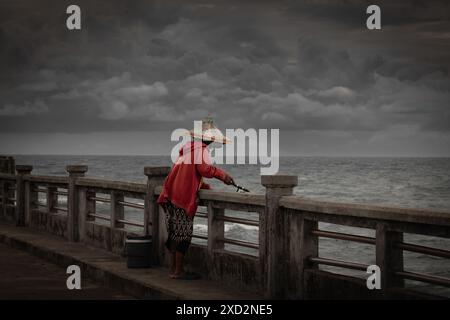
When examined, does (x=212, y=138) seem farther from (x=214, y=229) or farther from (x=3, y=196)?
(x=3, y=196)

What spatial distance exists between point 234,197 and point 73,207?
6.13 meters

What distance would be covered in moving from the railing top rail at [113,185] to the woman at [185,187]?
5.11 ft

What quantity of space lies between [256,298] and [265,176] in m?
1.41

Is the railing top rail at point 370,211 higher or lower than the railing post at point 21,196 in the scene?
higher

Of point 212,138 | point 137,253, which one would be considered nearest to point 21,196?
point 137,253

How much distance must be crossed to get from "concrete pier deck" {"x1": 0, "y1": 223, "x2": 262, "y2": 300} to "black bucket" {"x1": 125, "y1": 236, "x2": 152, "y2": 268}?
6.5 inches

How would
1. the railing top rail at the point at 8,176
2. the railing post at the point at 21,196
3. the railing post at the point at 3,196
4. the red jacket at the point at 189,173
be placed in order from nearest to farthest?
1. the red jacket at the point at 189,173
2. the railing post at the point at 21,196
3. the railing top rail at the point at 8,176
4. the railing post at the point at 3,196

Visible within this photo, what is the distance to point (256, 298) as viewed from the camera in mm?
8711

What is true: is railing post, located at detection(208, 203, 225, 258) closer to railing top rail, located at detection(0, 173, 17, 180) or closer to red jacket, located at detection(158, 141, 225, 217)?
red jacket, located at detection(158, 141, 225, 217)

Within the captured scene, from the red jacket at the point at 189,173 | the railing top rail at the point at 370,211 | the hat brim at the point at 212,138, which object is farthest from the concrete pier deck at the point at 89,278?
the hat brim at the point at 212,138

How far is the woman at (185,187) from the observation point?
9859 mm

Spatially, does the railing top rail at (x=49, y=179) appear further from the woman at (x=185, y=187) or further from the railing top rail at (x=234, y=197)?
the railing top rail at (x=234, y=197)

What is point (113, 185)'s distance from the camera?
1286 centimetres
